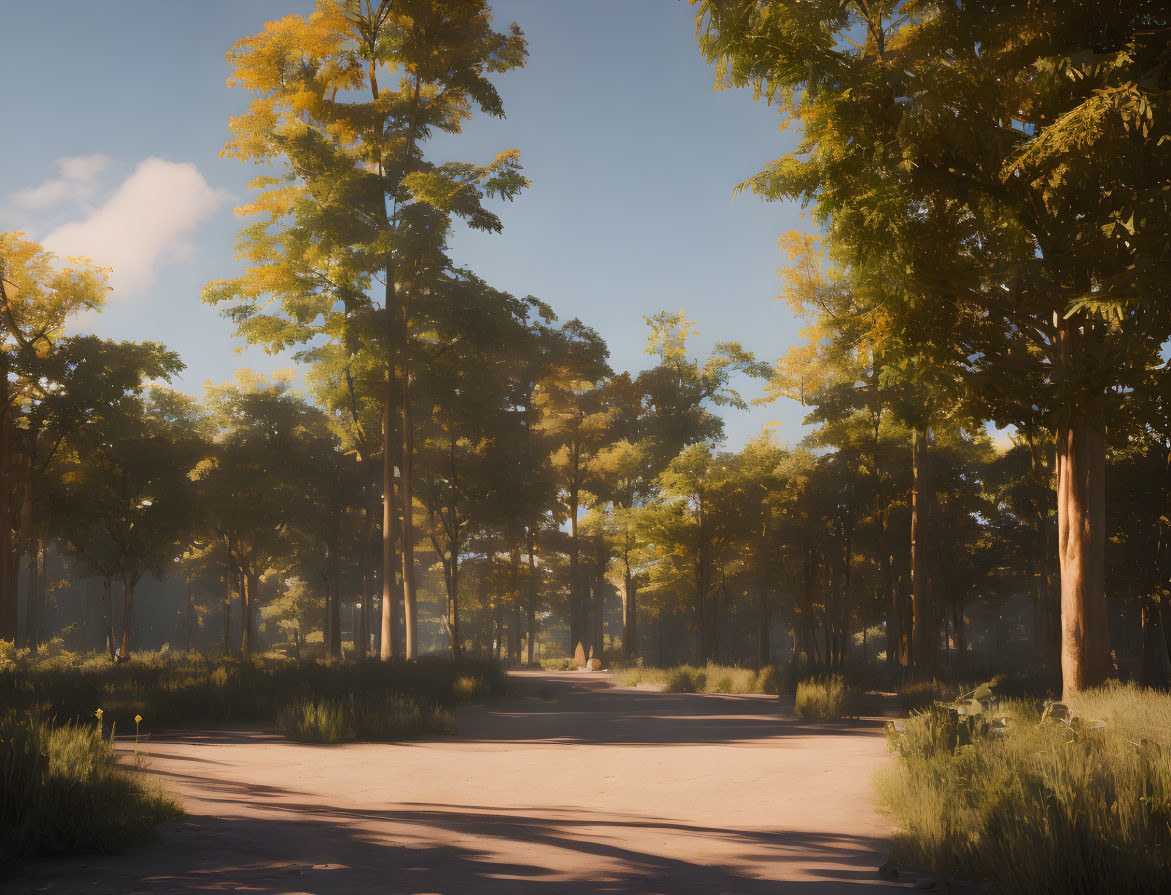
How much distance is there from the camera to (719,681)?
23344 mm

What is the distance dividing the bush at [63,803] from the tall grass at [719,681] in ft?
58.1

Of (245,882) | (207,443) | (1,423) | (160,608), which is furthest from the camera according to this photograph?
(160,608)

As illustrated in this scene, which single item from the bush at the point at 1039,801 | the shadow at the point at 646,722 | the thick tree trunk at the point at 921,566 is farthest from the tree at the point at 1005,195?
the thick tree trunk at the point at 921,566

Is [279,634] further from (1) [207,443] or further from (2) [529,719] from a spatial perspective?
(2) [529,719]

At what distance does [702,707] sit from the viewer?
1795cm

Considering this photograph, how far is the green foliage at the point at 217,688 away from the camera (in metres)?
11.8

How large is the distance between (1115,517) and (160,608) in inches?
2774

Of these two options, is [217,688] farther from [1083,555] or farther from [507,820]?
[1083,555]

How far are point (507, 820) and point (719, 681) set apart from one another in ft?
58.8

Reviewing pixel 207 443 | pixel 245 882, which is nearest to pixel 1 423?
pixel 207 443

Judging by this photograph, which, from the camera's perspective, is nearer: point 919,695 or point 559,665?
point 919,695

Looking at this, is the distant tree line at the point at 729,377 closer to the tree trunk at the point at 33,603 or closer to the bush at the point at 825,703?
the tree trunk at the point at 33,603

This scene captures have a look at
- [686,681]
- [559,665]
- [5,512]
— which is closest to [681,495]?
[686,681]

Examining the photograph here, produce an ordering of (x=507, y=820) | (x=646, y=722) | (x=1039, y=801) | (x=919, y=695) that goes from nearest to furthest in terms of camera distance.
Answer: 1. (x=1039, y=801)
2. (x=507, y=820)
3. (x=646, y=722)
4. (x=919, y=695)
